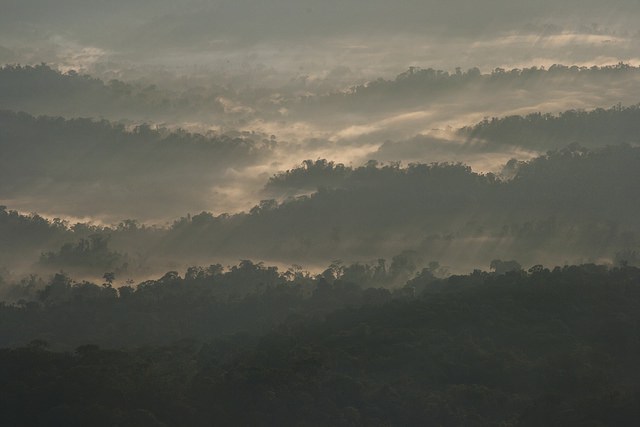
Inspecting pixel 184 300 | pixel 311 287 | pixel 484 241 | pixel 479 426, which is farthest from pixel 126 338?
pixel 484 241

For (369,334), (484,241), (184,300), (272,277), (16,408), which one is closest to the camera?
(16,408)

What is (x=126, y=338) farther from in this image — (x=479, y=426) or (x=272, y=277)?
(x=479, y=426)

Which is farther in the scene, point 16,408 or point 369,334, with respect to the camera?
point 369,334

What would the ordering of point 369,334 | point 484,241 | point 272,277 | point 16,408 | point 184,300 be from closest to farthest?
1. point 16,408
2. point 369,334
3. point 184,300
4. point 272,277
5. point 484,241

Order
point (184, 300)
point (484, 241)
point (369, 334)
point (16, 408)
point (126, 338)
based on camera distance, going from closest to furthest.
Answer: point (16, 408) < point (369, 334) < point (126, 338) < point (184, 300) < point (484, 241)

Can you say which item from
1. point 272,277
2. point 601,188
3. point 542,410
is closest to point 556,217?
point 601,188

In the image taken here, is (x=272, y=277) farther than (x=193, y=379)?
Yes

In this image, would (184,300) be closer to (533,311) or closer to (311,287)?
(311,287)

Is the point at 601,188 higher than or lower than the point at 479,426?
higher

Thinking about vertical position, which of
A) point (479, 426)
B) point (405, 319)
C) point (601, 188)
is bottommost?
point (479, 426)
